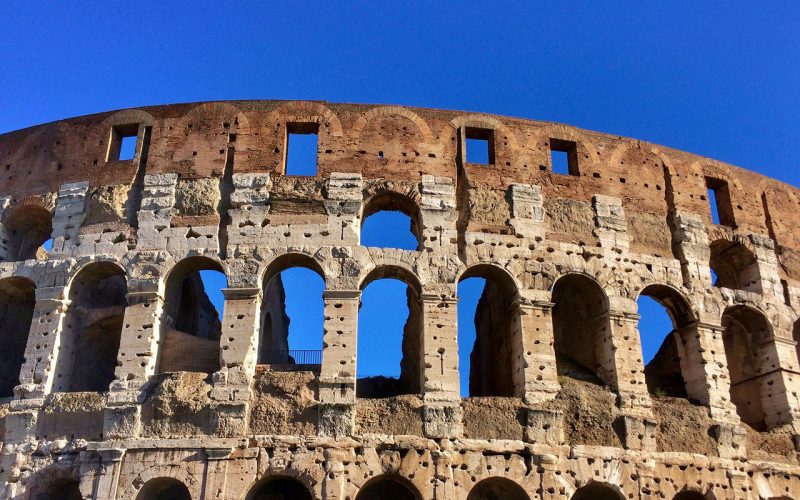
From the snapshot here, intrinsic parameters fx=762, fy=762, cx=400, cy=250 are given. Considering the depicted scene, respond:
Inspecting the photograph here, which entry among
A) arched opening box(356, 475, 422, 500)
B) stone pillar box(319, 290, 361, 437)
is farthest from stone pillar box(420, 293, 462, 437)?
arched opening box(356, 475, 422, 500)

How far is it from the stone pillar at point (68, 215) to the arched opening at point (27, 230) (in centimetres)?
57

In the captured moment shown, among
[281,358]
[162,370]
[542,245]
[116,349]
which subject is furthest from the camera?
[281,358]

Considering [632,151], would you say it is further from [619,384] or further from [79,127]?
[79,127]

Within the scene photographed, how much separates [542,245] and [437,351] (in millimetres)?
3111

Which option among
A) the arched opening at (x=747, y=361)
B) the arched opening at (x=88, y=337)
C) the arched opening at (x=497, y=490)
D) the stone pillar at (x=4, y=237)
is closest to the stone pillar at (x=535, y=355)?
the arched opening at (x=497, y=490)

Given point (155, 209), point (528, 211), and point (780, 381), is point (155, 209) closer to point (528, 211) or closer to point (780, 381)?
point (528, 211)

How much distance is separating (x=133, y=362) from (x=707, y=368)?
1064 centimetres

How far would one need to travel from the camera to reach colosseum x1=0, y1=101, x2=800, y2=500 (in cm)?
1281

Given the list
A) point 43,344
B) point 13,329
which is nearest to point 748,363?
point 43,344

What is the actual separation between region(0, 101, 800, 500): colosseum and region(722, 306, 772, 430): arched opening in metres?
0.05

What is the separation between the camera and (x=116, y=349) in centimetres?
1579

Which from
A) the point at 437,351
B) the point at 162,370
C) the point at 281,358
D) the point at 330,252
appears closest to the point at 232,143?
the point at 330,252

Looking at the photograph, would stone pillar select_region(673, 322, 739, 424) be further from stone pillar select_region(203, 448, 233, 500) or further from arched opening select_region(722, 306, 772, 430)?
stone pillar select_region(203, 448, 233, 500)

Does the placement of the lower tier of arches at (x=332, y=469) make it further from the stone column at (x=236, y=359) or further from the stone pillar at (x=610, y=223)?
the stone pillar at (x=610, y=223)
